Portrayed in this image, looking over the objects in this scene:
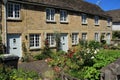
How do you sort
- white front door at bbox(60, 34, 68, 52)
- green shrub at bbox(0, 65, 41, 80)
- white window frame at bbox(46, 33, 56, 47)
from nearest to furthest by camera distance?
green shrub at bbox(0, 65, 41, 80) < white window frame at bbox(46, 33, 56, 47) < white front door at bbox(60, 34, 68, 52)

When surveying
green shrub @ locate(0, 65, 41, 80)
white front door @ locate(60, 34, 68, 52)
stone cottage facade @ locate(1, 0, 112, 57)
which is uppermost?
stone cottage facade @ locate(1, 0, 112, 57)

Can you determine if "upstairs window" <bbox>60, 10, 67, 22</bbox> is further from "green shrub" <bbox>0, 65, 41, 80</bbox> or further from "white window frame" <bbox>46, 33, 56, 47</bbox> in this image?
"green shrub" <bbox>0, 65, 41, 80</bbox>

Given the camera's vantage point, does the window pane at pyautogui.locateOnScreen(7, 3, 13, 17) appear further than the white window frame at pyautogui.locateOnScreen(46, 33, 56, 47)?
No

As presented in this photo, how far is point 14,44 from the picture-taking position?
717 inches

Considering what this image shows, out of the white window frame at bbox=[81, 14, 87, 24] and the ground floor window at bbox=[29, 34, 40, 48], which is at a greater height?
the white window frame at bbox=[81, 14, 87, 24]

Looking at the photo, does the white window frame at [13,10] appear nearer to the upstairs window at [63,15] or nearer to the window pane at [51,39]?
the window pane at [51,39]

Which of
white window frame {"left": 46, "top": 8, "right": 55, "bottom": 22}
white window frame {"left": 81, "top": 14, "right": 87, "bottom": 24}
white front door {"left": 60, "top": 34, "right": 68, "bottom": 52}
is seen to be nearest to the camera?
white window frame {"left": 46, "top": 8, "right": 55, "bottom": 22}

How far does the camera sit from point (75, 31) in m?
26.2

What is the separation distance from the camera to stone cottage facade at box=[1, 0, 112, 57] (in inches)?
703

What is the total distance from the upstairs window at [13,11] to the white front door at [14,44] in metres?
1.74

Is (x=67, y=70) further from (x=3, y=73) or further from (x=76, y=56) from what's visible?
(x=3, y=73)

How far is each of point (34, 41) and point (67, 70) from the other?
8468 mm

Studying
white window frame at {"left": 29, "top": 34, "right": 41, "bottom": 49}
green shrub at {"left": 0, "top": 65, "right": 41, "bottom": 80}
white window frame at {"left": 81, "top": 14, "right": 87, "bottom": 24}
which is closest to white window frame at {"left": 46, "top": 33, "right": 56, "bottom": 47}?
white window frame at {"left": 29, "top": 34, "right": 41, "bottom": 49}

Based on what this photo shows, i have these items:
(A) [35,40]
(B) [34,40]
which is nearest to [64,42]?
(A) [35,40]
